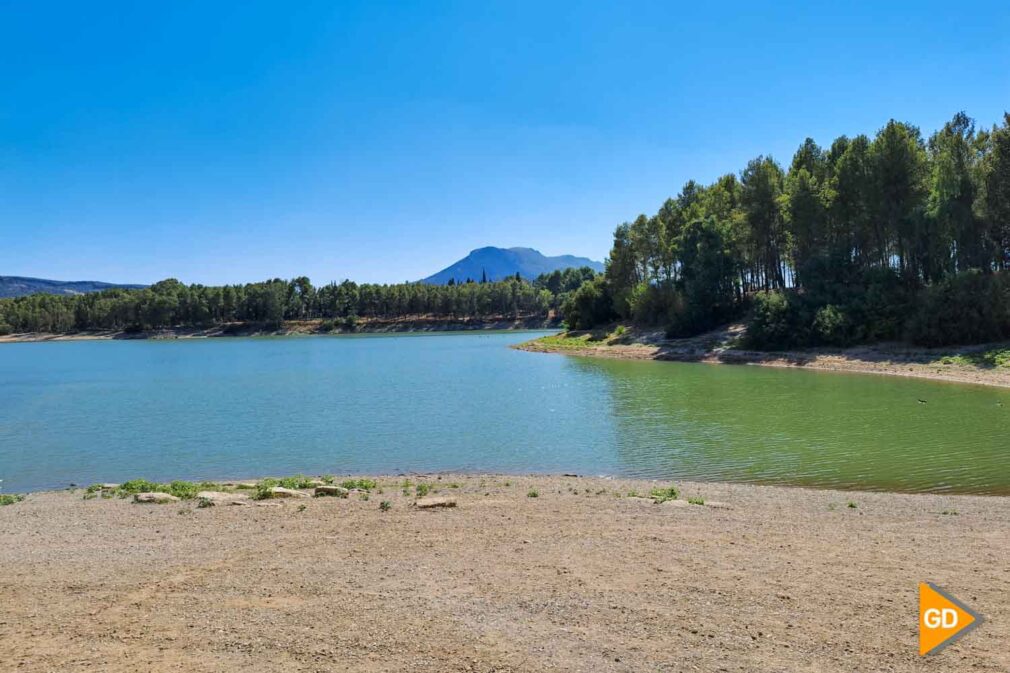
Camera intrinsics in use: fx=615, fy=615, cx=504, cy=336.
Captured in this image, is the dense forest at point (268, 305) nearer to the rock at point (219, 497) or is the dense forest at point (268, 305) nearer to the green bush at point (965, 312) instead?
the green bush at point (965, 312)

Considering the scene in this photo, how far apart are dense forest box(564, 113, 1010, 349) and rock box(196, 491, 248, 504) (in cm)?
5330

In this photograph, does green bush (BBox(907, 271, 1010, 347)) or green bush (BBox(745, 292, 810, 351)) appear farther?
green bush (BBox(745, 292, 810, 351))

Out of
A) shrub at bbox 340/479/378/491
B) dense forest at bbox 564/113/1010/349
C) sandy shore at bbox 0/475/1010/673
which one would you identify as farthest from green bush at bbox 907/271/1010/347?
shrub at bbox 340/479/378/491

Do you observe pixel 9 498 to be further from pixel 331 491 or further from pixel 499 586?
pixel 499 586

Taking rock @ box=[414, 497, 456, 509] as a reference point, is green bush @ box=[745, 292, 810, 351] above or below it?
above

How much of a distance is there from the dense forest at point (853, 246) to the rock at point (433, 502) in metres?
49.6

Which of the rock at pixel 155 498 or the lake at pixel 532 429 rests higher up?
the rock at pixel 155 498

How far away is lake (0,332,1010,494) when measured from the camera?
21.2 metres

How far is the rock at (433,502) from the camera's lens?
48.8 ft

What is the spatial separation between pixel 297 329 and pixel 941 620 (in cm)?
18269

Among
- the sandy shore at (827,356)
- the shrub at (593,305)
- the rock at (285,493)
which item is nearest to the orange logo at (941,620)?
the rock at (285,493)

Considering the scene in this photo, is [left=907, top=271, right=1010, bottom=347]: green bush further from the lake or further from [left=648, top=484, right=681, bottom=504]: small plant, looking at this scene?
[left=648, top=484, right=681, bottom=504]: small plant

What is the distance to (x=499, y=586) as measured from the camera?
9.51 m

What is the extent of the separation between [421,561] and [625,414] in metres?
23.0
